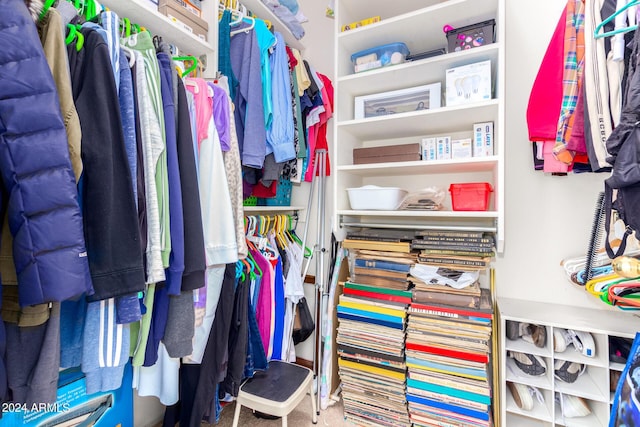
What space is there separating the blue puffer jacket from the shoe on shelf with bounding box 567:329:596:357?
1.82 meters

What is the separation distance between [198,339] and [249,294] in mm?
373

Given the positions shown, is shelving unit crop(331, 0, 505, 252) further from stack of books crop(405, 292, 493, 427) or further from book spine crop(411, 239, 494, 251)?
stack of books crop(405, 292, 493, 427)

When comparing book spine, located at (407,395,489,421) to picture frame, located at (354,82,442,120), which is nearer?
book spine, located at (407,395,489,421)

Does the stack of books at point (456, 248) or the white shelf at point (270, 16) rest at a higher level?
the white shelf at point (270, 16)

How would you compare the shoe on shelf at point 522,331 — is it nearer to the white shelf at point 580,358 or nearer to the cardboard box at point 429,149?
the white shelf at point 580,358

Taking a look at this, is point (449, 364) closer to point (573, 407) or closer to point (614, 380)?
point (573, 407)

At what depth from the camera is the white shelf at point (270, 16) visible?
1.70 meters

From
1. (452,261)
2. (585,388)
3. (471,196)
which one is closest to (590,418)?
(585,388)

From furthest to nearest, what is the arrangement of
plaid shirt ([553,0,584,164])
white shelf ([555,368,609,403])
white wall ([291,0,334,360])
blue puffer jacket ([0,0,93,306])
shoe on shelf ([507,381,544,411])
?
white wall ([291,0,334,360]) < shoe on shelf ([507,381,544,411]) < white shelf ([555,368,609,403]) < plaid shirt ([553,0,584,164]) < blue puffer jacket ([0,0,93,306])

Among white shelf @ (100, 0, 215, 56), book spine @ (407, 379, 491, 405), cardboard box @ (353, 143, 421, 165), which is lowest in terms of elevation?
book spine @ (407, 379, 491, 405)

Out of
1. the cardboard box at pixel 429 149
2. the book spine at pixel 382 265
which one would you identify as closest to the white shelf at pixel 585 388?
the book spine at pixel 382 265

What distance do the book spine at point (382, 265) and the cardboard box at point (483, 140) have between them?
70 cm

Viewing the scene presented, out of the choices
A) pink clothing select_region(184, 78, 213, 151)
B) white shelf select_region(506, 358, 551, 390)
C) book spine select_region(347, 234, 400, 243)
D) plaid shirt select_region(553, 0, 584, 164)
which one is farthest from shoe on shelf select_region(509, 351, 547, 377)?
pink clothing select_region(184, 78, 213, 151)

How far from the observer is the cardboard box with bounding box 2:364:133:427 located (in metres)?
0.97
